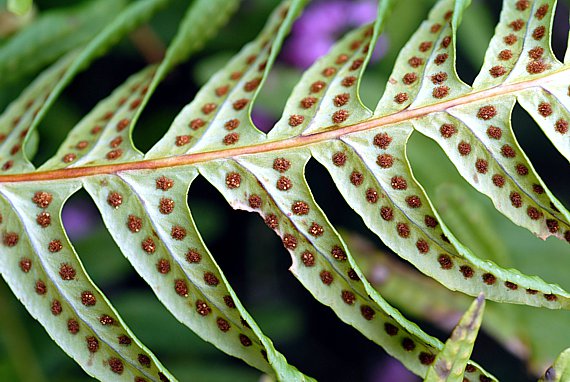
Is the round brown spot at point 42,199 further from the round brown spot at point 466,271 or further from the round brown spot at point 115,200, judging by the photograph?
the round brown spot at point 466,271

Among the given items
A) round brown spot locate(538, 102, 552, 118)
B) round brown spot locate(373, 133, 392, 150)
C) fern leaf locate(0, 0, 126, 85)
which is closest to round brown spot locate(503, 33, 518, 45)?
round brown spot locate(538, 102, 552, 118)

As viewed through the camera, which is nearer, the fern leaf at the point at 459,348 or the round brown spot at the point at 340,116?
the fern leaf at the point at 459,348

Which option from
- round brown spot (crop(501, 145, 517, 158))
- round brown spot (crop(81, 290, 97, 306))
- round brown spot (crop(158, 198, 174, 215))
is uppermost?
round brown spot (crop(501, 145, 517, 158))

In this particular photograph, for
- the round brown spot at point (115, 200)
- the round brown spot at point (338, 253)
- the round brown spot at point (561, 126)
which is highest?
the round brown spot at point (561, 126)

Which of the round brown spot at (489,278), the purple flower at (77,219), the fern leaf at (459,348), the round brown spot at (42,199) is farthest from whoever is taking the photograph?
the purple flower at (77,219)

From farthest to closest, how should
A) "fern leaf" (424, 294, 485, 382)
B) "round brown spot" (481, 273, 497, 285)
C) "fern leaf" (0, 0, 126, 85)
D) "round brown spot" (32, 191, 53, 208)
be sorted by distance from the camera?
"fern leaf" (0, 0, 126, 85) < "round brown spot" (32, 191, 53, 208) < "round brown spot" (481, 273, 497, 285) < "fern leaf" (424, 294, 485, 382)

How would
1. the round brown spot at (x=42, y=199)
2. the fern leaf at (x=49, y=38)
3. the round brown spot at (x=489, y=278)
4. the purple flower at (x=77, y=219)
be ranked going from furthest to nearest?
the purple flower at (x=77, y=219), the fern leaf at (x=49, y=38), the round brown spot at (x=42, y=199), the round brown spot at (x=489, y=278)

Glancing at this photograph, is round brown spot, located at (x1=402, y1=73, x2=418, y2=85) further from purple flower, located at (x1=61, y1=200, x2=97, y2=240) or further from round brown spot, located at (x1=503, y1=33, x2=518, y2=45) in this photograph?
purple flower, located at (x1=61, y1=200, x2=97, y2=240)

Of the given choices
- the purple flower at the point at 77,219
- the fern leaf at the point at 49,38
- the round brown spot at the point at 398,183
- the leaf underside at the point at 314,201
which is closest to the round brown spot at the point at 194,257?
the leaf underside at the point at 314,201

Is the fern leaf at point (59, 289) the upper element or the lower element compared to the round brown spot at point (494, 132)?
lower
